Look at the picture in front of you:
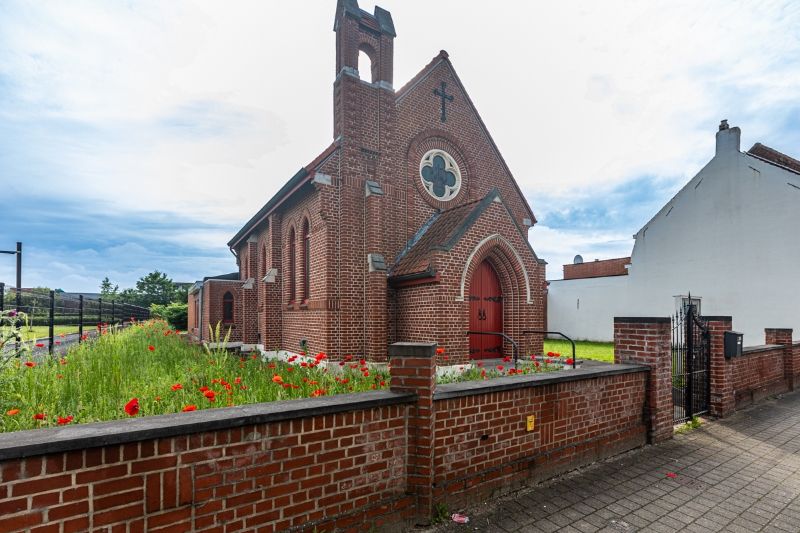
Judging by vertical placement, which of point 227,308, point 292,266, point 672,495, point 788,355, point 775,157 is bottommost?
point 672,495

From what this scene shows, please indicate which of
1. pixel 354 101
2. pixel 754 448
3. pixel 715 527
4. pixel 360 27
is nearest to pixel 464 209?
pixel 354 101

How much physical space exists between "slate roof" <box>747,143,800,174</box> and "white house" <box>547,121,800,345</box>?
0.03 m

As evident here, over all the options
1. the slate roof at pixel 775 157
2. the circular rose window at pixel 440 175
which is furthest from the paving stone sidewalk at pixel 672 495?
the slate roof at pixel 775 157

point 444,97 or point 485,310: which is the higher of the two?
point 444,97

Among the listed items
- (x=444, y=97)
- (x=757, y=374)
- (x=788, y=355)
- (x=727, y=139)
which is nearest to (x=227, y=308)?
(x=444, y=97)

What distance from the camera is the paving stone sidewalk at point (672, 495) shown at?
371 centimetres

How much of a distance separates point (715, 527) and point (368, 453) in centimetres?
330

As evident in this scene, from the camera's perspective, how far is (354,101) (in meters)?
10.4

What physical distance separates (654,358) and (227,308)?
18.5 meters

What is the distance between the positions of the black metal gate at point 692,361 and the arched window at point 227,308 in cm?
1817

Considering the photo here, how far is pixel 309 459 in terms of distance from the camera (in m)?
3.08

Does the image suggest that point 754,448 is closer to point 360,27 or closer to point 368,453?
point 368,453

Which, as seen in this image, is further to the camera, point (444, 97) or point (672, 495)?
point (444, 97)

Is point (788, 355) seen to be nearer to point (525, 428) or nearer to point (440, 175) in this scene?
point (525, 428)
